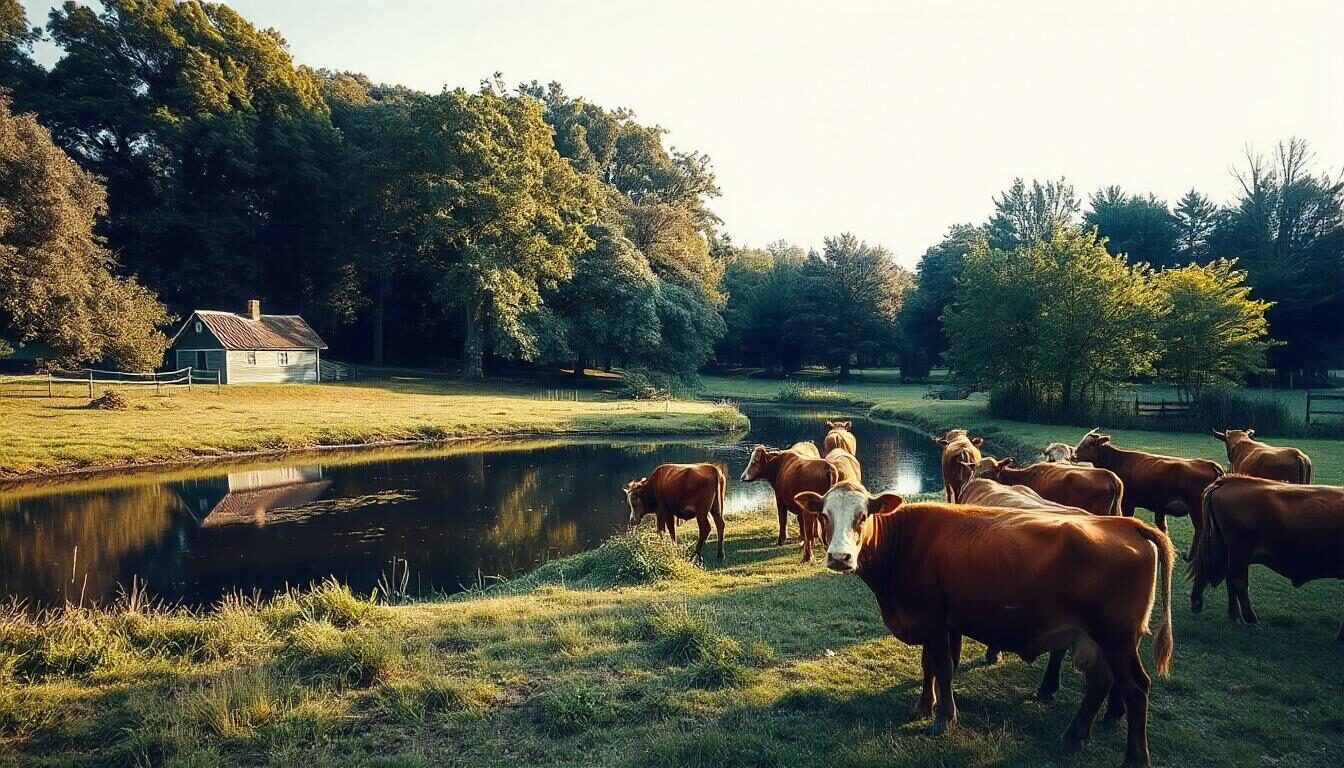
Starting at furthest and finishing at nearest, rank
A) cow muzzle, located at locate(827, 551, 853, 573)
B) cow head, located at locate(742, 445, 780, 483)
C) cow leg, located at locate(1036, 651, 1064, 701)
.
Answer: cow head, located at locate(742, 445, 780, 483)
cow leg, located at locate(1036, 651, 1064, 701)
cow muzzle, located at locate(827, 551, 853, 573)

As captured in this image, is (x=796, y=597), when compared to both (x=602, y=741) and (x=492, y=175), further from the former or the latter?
(x=492, y=175)

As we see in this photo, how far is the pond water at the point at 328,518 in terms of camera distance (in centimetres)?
1276

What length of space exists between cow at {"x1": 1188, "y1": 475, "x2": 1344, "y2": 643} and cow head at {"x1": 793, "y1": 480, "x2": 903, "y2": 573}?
4.33m

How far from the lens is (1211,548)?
7867mm

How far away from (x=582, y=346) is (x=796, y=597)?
40682 mm

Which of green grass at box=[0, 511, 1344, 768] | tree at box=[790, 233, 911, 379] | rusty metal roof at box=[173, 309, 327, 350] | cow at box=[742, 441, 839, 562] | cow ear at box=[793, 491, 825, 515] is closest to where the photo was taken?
green grass at box=[0, 511, 1344, 768]

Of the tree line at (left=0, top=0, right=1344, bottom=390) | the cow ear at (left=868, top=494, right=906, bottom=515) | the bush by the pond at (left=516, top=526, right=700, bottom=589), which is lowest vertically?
the bush by the pond at (left=516, top=526, right=700, bottom=589)

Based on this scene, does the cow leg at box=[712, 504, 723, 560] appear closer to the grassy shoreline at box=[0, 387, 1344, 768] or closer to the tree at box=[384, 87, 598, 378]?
the grassy shoreline at box=[0, 387, 1344, 768]

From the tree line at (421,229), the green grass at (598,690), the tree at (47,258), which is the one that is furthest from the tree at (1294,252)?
the tree at (47,258)

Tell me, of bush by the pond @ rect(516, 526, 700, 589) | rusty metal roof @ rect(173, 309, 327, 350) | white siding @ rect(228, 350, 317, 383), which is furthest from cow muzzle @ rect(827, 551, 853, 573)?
white siding @ rect(228, 350, 317, 383)

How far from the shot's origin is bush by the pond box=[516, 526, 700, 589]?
10.8m

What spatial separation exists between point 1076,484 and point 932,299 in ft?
169

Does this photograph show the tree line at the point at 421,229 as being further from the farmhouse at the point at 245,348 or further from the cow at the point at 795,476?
the cow at the point at 795,476

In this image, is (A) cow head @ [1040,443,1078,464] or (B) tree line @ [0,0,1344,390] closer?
(A) cow head @ [1040,443,1078,464]
